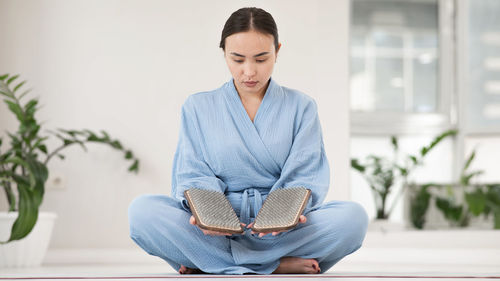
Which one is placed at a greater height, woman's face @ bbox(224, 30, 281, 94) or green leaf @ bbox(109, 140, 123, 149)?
woman's face @ bbox(224, 30, 281, 94)

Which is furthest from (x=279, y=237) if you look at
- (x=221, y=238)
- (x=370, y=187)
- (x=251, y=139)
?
(x=370, y=187)

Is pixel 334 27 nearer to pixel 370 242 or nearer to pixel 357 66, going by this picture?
pixel 357 66

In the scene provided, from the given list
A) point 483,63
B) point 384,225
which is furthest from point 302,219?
point 483,63

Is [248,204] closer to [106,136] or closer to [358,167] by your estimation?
[106,136]

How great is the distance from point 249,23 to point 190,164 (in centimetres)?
46

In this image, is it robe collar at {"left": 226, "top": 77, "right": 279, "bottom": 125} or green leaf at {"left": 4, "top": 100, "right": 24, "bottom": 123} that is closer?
robe collar at {"left": 226, "top": 77, "right": 279, "bottom": 125}

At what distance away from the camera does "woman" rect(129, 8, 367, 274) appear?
1803 mm

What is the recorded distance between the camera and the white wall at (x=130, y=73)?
3.84 metres

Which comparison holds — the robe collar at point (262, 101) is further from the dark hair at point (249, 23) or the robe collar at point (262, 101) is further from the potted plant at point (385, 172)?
the potted plant at point (385, 172)

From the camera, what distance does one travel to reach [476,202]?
4223 mm

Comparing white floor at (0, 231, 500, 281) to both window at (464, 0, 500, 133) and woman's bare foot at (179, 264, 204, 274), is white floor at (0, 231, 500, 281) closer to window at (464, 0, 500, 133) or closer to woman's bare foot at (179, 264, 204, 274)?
window at (464, 0, 500, 133)

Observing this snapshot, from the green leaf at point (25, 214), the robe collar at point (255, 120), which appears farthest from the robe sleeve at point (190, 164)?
the green leaf at point (25, 214)

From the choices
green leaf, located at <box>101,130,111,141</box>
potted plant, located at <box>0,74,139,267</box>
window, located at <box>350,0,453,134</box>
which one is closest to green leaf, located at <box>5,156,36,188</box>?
potted plant, located at <box>0,74,139,267</box>

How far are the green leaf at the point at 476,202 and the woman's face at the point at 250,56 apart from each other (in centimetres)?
284
